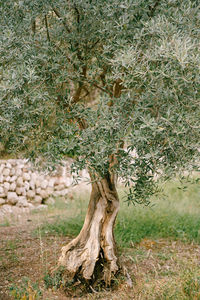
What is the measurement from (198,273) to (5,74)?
3799 mm

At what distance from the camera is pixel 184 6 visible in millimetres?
3998

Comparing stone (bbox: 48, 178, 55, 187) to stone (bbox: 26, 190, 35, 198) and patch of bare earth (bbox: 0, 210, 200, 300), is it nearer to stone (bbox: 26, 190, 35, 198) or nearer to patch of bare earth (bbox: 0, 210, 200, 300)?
stone (bbox: 26, 190, 35, 198)

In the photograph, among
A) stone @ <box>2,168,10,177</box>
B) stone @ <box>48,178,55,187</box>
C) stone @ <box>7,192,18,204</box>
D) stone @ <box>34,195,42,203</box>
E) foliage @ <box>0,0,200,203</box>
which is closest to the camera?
foliage @ <box>0,0,200,203</box>

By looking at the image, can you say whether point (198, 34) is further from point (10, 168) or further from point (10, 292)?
point (10, 168)

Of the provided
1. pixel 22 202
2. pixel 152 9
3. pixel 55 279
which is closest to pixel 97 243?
pixel 55 279

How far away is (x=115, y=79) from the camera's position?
416 cm

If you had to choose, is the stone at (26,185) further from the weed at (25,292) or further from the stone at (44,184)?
the weed at (25,292)

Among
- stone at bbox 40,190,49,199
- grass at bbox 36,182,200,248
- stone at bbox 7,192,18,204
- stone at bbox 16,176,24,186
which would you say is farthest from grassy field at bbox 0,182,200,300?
stone at bbox 40,190,49,199

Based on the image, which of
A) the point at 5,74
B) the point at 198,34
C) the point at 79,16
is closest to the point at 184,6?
the point at 198,34

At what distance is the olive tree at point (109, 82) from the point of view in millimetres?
3555

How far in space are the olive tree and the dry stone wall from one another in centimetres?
779

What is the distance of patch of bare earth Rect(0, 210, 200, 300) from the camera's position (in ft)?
15.0

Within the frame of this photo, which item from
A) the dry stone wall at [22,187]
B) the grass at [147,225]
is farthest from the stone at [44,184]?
the grass at [147,225]

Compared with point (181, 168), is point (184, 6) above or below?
above
